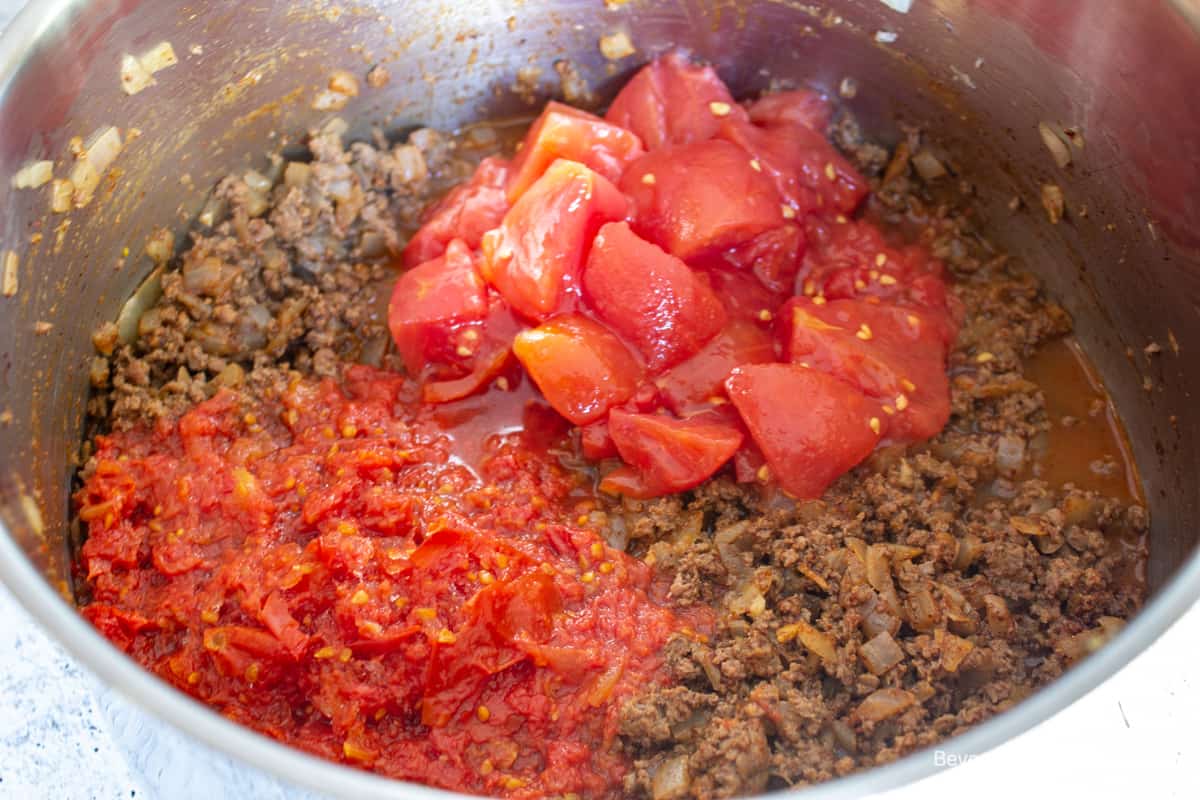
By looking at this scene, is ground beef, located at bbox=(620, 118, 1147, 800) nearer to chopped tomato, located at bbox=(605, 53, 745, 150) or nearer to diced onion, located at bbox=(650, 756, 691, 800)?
diced onion, located at bbox=(650, 756, 691, 800)

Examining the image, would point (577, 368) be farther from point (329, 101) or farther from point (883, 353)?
point (329, 101)

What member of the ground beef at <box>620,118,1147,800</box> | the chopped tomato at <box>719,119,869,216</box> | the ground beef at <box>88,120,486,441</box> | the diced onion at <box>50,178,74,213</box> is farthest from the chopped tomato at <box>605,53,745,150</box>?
the diced onion at <box>50,178,74,213</box>

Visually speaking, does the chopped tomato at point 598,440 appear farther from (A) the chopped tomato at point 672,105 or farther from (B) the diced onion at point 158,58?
(B) the diced onion at point 158,58

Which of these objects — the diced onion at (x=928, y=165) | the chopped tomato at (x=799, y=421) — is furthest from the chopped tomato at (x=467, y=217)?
the diced onion at (x=928, y=165)

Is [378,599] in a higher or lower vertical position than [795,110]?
lower

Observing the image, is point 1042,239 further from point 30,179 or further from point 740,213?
point 30,179

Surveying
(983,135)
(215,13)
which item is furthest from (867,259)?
(215,13)

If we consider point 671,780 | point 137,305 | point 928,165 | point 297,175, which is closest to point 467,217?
point 297,175
